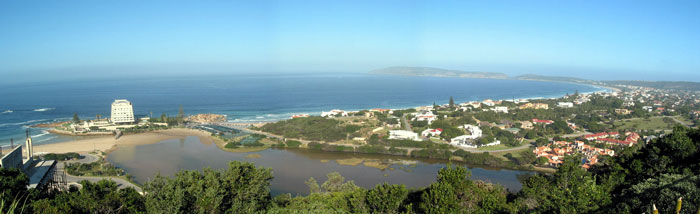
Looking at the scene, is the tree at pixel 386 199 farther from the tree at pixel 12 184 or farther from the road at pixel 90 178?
the road at pixel 90 178

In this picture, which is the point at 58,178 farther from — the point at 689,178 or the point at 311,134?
the point at 689,178

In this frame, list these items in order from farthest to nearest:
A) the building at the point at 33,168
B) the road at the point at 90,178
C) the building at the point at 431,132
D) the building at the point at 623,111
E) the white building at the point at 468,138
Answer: the building at the point at 623,111, the building at the point at 431,132, the white building at the point at 468,138, the road at the point at 90,178, the building at the point at 33,168

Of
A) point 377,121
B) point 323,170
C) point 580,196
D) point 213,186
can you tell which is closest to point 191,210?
point 213,186

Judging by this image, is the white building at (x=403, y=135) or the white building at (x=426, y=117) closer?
the white building at (x=403, y=135)

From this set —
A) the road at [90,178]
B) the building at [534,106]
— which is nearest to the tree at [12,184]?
the road at [90,178]

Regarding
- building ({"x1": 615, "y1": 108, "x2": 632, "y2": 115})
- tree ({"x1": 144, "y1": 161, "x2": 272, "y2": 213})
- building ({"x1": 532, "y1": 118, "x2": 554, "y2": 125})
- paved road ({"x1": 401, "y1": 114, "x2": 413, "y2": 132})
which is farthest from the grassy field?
tree ({"x1": 144, "y1": 161, "x2": 272, "y2": 213})

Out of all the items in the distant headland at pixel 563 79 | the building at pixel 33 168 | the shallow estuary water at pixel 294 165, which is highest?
the distant headland at pixel 563 79

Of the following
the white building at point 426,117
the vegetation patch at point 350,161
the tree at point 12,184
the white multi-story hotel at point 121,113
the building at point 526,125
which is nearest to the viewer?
the tree at point 12,184
